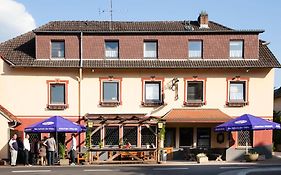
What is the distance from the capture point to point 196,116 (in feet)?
91.9

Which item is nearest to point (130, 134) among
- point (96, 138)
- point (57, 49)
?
point (96, 138)

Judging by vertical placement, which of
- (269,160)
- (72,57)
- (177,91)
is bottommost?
(269,160)

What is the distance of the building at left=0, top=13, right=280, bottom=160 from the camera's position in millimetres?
28656

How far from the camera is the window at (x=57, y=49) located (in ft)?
95.9

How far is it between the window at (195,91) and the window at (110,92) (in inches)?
171

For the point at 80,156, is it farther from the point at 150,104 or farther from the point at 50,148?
the point at 150,104

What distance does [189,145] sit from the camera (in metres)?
29.1

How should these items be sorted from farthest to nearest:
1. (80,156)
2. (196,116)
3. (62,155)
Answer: (196,116) < (80,156) < (62,155)

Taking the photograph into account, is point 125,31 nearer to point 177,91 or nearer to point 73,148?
point 177,91

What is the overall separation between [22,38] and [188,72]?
1113cm

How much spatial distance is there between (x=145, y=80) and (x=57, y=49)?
572 cm

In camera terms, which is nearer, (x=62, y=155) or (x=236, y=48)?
(x=62, y=155)

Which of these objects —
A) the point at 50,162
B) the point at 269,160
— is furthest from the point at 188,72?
the point at 50,162

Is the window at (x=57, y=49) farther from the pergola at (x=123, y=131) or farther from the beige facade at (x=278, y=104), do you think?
the beige facade at (x=278, y=104)
